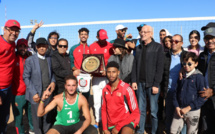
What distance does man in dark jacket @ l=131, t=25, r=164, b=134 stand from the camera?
405 centimetres

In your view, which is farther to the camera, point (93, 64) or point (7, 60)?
point (93, 64)

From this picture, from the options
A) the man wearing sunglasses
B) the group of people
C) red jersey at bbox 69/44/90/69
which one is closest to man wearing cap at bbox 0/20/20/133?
the group of people

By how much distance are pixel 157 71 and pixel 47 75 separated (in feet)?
8.33

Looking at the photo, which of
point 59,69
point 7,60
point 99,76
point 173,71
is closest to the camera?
point 7,60

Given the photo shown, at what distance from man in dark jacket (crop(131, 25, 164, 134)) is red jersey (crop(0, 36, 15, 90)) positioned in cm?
284

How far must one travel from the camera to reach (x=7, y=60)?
378 cm

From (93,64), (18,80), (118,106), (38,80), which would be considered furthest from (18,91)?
(118,106)

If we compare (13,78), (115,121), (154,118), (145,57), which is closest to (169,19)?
(145,57)

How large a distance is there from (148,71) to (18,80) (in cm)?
306

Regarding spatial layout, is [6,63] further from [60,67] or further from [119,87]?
[119,87]

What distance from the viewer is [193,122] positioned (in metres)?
3.32

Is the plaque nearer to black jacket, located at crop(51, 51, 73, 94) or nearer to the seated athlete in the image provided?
black jacket, located at crop(51, 51, 73, 94)

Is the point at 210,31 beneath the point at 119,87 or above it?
above

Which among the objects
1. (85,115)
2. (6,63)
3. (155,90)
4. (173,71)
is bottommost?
(85,115)
